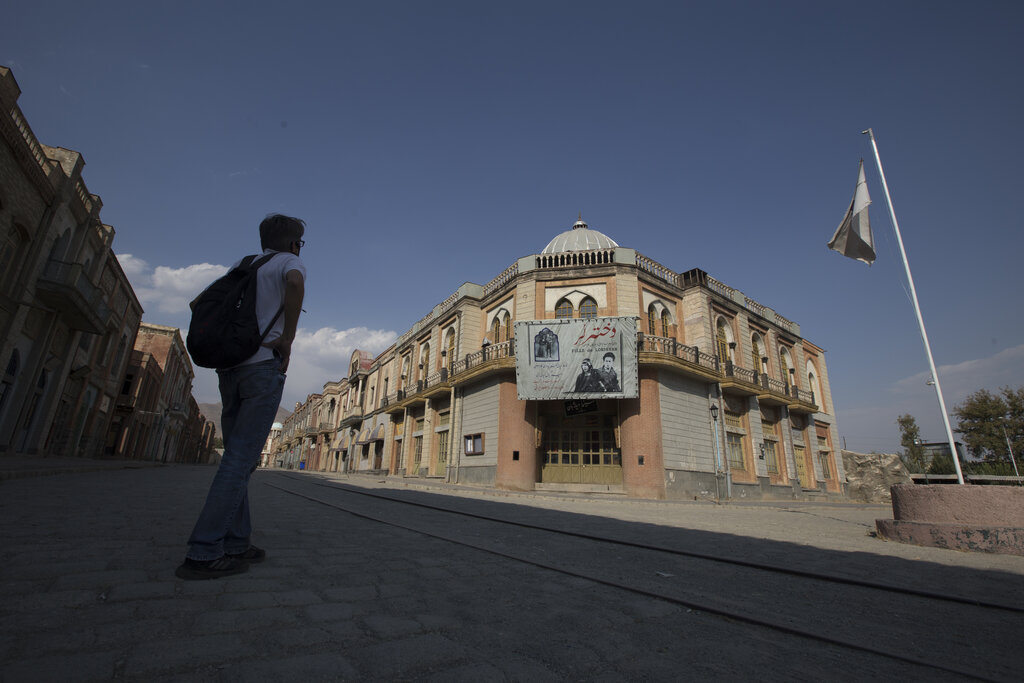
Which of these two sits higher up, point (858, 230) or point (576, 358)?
point (858, 230)

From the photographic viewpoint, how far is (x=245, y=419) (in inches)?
106

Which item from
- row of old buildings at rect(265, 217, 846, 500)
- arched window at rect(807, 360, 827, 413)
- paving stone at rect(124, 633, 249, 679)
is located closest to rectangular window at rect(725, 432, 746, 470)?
row of old buildings at rect(265, 217, 846, 500)

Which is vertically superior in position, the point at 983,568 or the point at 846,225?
the point at 846,225

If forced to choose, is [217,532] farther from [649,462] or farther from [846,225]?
[649,462]

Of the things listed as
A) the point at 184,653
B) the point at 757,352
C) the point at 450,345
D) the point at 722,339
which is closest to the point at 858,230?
the point at 184,653

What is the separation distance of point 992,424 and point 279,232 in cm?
4779

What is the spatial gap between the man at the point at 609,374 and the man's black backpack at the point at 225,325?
47.2 feet

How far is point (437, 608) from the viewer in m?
2.17

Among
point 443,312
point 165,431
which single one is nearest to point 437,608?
point 443,312

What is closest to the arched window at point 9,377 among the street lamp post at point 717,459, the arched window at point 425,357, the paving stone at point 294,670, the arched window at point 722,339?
the arched window at point 425,357

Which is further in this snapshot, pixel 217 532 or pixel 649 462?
pixel 649 462

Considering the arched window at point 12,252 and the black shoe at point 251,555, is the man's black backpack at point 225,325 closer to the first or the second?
the black shoe at point 251,555

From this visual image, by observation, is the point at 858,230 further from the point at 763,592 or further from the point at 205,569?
the point at 205,569

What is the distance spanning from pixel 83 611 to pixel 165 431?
1853 inches
